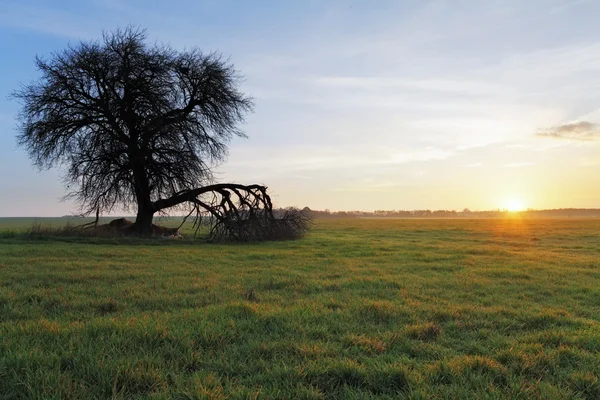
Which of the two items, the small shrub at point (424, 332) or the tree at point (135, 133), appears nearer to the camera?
the small shrub at point (424, 332)

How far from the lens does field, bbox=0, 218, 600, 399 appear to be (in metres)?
3.97

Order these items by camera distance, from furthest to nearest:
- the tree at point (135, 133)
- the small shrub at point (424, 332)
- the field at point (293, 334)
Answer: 1. the tree at point (135, 133)
2. the small shrub at point (424, 332)
3. the field at point (293, 334)

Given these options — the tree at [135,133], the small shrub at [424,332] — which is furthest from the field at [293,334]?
the tree at [135,133]

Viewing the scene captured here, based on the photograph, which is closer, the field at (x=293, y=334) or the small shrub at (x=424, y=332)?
the field at (x=293, y=334)

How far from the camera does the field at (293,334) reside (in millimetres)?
3975

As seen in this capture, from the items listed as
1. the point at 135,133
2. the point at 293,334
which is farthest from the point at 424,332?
the point at 135,133

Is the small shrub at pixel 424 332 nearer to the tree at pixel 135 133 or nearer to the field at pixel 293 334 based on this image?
the field at pixel 293 334

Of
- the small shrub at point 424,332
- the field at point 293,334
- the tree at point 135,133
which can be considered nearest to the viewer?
the field at point 293,334

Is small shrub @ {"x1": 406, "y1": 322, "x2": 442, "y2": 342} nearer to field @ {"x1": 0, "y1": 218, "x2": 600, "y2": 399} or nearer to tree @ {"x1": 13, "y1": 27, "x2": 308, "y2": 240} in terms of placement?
field @ {"x1": 0, "y1": 218, "x2": 600, "y2": 399}

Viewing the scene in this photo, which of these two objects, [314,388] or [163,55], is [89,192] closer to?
[163,55]

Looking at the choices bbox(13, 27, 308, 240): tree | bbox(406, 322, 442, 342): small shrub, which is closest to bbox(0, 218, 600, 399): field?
bbox(406, 322, 442, 342): small shrub

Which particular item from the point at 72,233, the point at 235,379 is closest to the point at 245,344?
the point at 235,379

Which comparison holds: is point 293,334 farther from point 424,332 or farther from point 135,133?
point 135,133

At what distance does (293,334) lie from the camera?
18.0 ft
